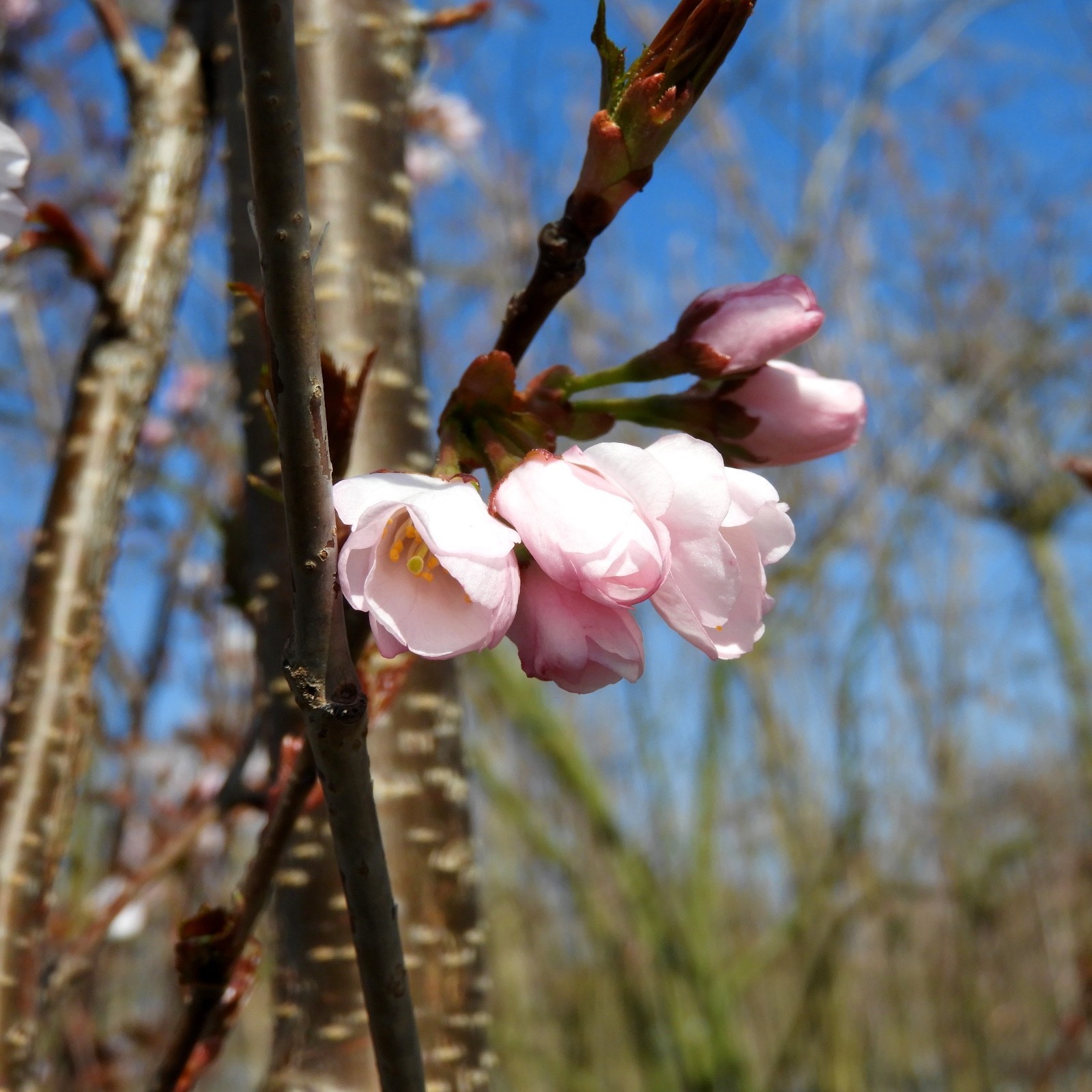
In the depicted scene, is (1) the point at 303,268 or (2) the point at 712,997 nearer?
(1) the point at 303,268

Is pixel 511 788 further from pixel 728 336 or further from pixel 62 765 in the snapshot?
pixel 728 336

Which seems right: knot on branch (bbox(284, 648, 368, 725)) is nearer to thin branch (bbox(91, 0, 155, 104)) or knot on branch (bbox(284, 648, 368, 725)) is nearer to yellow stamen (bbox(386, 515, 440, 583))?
yellow stamen (bbox(386, 515, 440, 583))

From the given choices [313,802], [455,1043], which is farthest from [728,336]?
[455,1043]

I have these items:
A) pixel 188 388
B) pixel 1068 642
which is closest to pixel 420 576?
pixel 188 388

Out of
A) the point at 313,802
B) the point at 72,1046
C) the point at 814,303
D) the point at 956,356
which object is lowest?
the point at 72,1046

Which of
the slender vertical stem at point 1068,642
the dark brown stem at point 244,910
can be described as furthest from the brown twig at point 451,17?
the slender vertical stem at point 1068,642

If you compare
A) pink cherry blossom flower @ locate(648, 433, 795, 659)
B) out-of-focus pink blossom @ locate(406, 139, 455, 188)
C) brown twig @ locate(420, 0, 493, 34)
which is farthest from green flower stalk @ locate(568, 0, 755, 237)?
out-of-focus pink blossom @ locate(406, 139, 455, 188)
